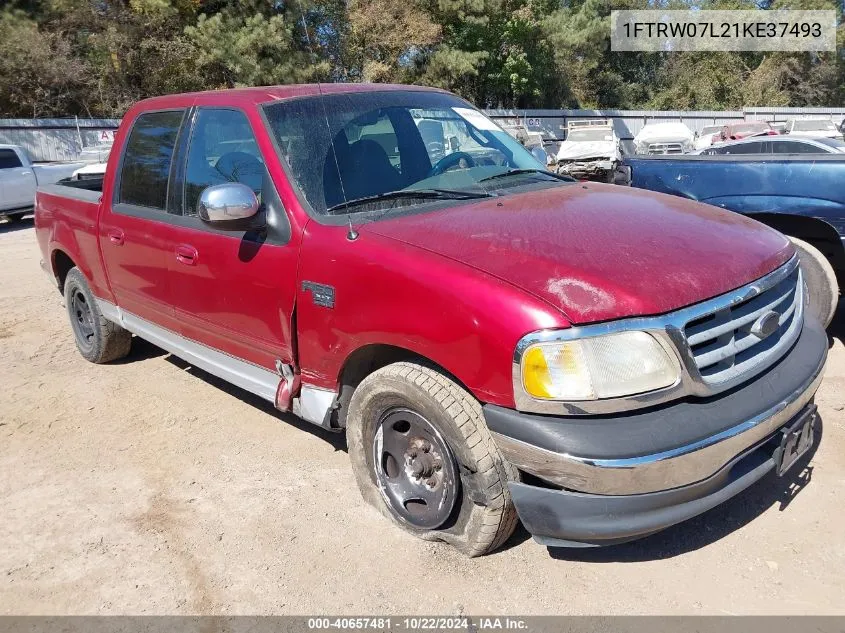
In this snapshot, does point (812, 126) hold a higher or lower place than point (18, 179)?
lower

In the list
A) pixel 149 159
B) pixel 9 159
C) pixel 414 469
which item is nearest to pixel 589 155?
pixel 9 159

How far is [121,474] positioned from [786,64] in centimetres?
5398

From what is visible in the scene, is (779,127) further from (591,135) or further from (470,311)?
(470,311)

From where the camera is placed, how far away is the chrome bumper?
89.4 inches

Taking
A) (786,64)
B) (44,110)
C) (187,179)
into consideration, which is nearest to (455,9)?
(44,110)

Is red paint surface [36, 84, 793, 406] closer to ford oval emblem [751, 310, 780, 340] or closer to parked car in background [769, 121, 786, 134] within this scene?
ford oval emblem [751, 310, 780, 340]

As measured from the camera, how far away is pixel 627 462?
7.43 ft

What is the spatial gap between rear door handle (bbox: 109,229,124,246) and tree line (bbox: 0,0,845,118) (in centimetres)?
2023

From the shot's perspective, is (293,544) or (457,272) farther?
(293,544)

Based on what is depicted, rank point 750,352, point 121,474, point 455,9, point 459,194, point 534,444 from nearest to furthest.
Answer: point 534,444
point 750,352
point 459,194
point 121,474
point 455,9

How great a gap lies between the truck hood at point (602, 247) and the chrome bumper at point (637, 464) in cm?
47

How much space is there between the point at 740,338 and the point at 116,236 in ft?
12.2

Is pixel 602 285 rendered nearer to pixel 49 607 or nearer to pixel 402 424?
pixel 402 424

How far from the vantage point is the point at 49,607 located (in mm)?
2781
